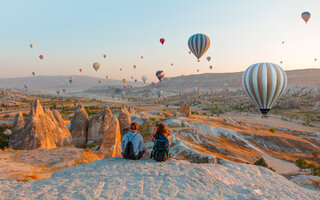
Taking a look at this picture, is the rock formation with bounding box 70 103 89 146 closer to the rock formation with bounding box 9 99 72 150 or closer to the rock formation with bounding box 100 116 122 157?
the rock formation with bounding box 9 99 72 150

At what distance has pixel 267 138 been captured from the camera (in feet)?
87.6

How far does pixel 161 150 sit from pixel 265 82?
56.6ft

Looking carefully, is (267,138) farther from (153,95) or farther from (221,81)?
(221,81)

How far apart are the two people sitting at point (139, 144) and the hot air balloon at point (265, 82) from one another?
16921mm

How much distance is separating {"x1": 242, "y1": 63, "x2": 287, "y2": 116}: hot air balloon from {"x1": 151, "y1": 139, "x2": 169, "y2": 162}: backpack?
56.0 ft

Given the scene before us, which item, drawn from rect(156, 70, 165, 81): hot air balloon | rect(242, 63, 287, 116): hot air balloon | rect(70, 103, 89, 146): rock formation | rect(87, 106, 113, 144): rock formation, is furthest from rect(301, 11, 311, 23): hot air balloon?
rect(70, 103, 89, 146): rock formation

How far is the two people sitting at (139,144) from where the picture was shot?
7551 mm

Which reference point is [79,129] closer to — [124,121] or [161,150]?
[124,121]

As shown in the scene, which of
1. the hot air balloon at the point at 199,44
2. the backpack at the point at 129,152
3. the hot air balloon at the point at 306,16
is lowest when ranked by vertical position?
the backpack at the point at 129,152

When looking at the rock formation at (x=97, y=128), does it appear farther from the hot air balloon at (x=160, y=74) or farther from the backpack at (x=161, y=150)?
the hot air balloon at (x=160, y=74)

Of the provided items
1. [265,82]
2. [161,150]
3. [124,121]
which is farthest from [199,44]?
[161,150]

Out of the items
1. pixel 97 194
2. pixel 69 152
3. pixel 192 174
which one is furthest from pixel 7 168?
pixel 192 174

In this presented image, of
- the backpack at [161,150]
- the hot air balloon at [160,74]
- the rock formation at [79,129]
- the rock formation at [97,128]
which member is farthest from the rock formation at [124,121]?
the hot air balloon at [160,74]

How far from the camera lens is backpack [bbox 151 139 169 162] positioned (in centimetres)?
759
